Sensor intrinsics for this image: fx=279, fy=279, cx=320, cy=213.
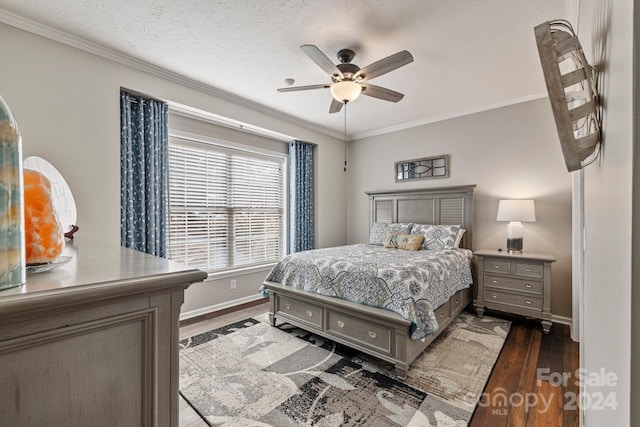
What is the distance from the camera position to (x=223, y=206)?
12.6ft

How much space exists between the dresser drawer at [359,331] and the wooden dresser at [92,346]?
1895 millimetres

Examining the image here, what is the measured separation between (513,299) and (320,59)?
320 cm

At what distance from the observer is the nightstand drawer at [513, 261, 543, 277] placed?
299cm

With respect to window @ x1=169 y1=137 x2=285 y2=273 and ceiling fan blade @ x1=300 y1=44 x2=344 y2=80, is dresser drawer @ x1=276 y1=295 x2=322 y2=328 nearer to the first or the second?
window @ x1=169 y1=137 x2=285 y2=273

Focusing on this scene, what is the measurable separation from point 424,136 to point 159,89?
11.9ft

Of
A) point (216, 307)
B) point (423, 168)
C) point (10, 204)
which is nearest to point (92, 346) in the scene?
point (10, 204)

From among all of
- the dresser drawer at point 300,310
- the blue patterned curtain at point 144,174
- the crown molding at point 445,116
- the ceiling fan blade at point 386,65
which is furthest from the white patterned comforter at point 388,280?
the crown molding at point 445,116

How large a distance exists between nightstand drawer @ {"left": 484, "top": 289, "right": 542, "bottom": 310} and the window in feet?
9.84

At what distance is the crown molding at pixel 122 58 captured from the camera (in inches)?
83.2

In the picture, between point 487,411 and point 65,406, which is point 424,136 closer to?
point 487,411

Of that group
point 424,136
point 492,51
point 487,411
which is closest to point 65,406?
point 487,411

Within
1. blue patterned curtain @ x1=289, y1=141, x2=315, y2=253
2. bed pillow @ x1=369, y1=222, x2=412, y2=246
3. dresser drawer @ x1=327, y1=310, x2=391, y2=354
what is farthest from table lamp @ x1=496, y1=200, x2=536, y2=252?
blue patterned curtain @ x1=289, y1=141, x2=315, y2=253

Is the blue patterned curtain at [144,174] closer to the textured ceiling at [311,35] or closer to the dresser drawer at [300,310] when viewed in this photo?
the textured ceiling at [311,35]

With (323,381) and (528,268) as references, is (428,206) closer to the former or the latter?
(528,268)
